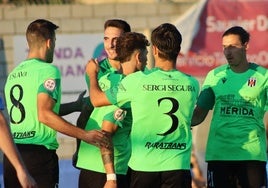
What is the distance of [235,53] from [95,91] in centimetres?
137

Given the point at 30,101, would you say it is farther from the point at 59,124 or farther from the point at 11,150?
the point at 11,150

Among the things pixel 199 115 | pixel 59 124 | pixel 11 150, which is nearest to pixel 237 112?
pixel 199 115

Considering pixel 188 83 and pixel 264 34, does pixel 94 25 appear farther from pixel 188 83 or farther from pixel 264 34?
pixel 188 83

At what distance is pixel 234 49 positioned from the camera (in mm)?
8914

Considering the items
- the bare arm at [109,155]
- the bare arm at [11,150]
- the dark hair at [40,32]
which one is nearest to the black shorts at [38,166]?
the bare arm at [109,155]

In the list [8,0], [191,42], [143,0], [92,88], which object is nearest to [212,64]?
[191,42]

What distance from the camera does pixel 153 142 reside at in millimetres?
7672

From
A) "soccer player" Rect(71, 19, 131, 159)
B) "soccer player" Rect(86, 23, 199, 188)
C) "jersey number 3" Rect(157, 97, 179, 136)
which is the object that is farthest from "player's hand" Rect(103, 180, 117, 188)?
"soccer player" Rect(71, 19, 131, 159)

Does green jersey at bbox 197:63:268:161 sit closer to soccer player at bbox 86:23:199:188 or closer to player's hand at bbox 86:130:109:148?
soccer player at bbox 86:23:199:188

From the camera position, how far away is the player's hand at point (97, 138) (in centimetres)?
799

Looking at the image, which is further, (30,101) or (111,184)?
(30,101)

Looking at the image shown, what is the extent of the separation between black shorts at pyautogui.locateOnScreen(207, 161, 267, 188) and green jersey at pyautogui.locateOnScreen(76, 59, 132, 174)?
36.9 inches

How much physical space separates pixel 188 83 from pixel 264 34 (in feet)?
27.7

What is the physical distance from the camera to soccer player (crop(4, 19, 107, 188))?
26.8 feet
